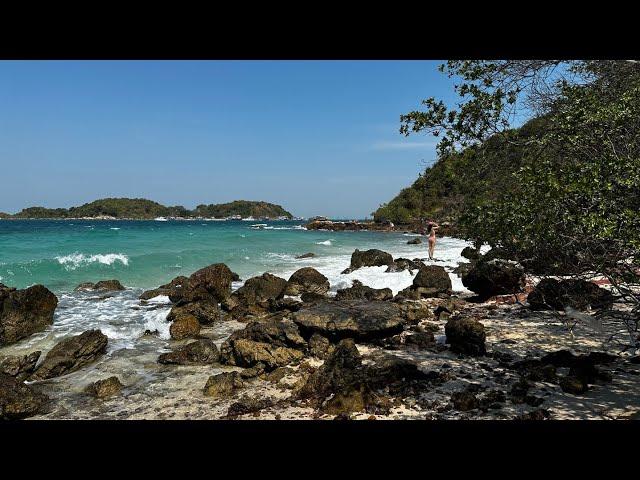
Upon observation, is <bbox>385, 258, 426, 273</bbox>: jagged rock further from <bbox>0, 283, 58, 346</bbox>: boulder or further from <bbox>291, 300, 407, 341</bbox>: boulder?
<bbox>0, 283, 58, 346</bbox>: boulder

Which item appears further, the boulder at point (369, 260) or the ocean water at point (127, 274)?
the boulder at point (369, 260)

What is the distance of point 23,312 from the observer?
478 inches

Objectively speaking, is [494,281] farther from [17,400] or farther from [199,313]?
[17,400]

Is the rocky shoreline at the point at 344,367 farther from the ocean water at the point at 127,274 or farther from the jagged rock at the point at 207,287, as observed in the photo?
the jagged rock at the point at 207,287

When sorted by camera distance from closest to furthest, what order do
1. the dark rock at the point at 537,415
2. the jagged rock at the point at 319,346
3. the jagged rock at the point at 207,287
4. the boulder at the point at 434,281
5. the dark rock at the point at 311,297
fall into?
the dark rock at the point at 537,415 < the jagged rock at the point at 319,346 < the jagged rock at the point at 207,287 < the dark rock at the point at 311,297 < the boulder at the point at 434,281

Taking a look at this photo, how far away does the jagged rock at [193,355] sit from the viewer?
9438 mm

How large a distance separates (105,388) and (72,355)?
2207mm

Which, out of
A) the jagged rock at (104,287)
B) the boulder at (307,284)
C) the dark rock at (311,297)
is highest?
the boulder at (307,284)

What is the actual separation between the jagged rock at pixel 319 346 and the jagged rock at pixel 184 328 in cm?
390

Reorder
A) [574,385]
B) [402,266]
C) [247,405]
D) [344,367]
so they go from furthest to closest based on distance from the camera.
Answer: [402,266]
[344,367]
[247,405]
[574,385]

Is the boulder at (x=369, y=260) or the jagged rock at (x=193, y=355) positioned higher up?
the boulder at (x=369, y=260)

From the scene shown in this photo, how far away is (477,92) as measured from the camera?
21.6 ft

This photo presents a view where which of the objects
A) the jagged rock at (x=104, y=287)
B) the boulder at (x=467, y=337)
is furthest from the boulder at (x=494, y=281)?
the jagged rock at (x=104, y=287)

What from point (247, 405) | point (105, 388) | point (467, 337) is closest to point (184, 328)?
point (105, 388)
